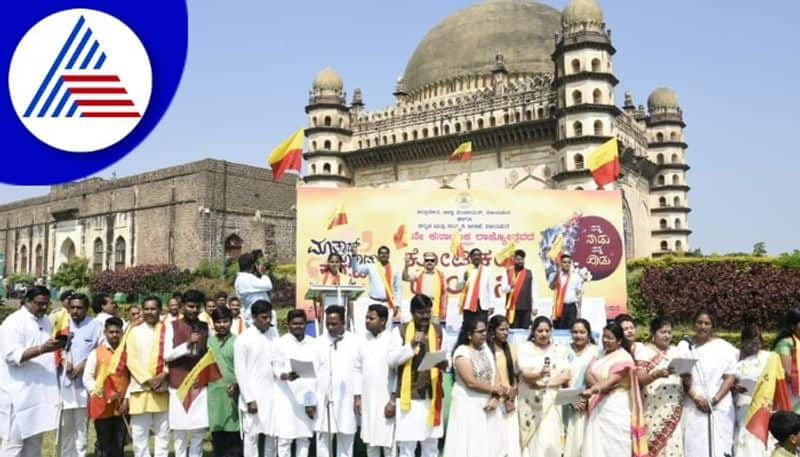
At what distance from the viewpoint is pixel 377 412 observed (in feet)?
20.0

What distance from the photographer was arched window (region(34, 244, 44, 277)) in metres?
43.2

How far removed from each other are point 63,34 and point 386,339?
4.73m

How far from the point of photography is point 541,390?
5910mm

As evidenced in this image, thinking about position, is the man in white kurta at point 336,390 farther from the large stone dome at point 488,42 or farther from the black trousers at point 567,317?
the large stone dome at point 488,42

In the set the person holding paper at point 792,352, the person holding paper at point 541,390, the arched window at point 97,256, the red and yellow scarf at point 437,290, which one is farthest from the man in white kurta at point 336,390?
the arched window at point 97,256

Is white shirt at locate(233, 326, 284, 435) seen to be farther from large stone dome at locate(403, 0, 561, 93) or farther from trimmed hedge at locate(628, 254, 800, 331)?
large stone dome at locate(403, 0, 561, 93)

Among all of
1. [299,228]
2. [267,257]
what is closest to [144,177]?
[267,257]

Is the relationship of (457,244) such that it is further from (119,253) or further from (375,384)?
(119,253)

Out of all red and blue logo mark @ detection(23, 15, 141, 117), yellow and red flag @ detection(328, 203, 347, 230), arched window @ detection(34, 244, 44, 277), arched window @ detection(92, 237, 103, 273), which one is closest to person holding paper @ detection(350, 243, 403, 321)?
red and blue logo mark @ detection(23, 15, 141, 117)

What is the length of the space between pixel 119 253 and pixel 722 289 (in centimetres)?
3209

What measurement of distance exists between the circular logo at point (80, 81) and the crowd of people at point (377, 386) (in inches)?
157

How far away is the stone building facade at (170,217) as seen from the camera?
34.1 metres

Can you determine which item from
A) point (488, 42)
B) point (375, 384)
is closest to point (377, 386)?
point (375, 384)

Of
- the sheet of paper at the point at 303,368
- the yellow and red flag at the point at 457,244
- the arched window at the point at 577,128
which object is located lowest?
the sheet of paper at the point at 303,368
